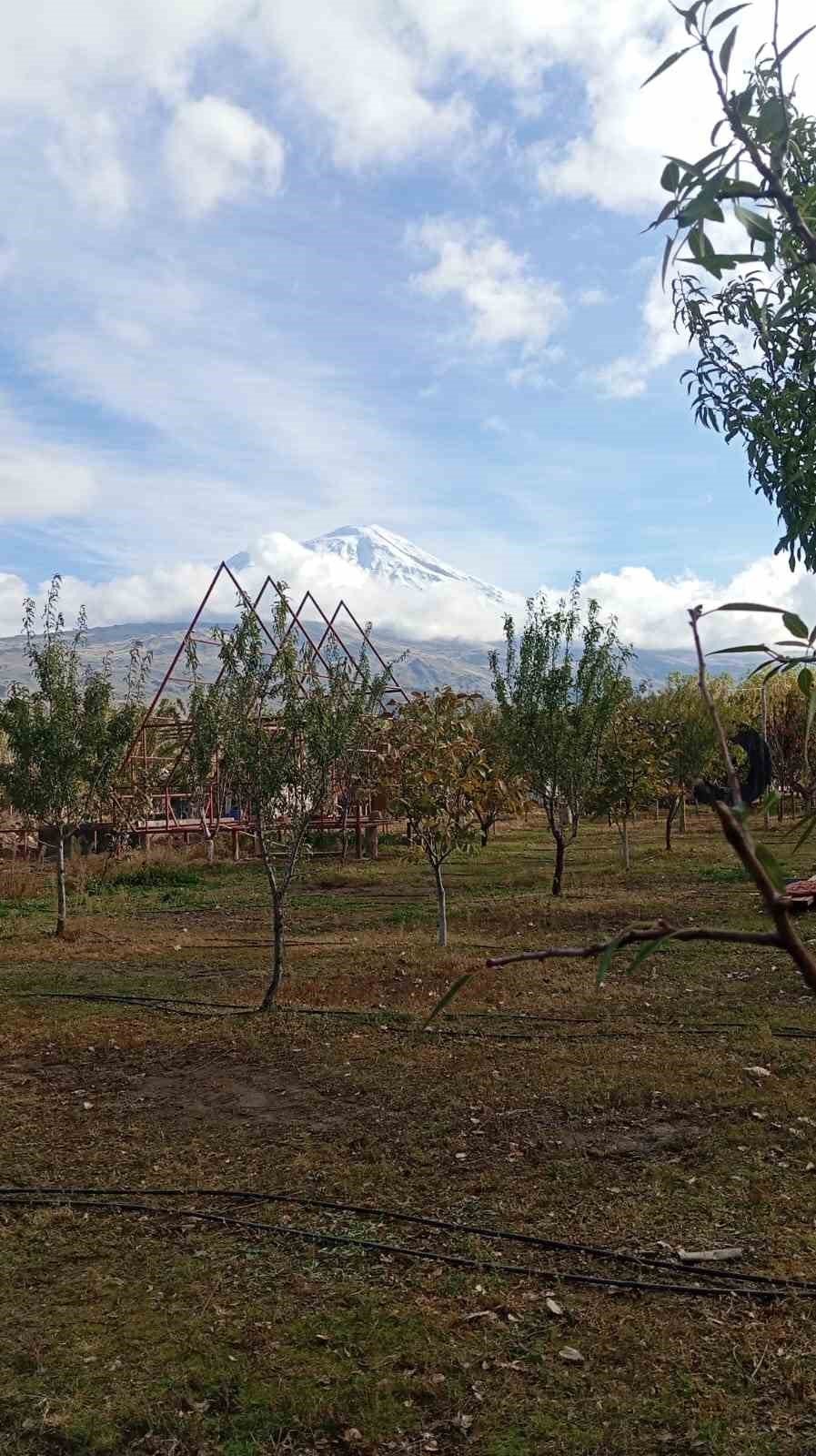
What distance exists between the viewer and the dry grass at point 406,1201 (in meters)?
4.46

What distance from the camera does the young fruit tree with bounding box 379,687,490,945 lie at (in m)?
14.9

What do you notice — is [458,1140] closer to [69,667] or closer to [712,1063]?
[712,1063]

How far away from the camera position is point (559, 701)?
20672 mm

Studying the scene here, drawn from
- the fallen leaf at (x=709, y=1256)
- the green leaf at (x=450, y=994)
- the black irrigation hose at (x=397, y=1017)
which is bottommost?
the fallen leaf at (x=709, y=1256)

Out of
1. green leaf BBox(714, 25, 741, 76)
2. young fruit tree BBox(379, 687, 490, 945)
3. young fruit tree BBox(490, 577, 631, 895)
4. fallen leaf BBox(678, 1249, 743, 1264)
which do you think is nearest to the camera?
green leaf BBox(714, 25, 741, 76)

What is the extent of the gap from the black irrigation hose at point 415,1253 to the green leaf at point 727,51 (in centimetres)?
567

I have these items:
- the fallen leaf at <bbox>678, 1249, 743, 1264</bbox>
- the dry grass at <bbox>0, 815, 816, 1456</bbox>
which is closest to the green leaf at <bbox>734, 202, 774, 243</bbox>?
the dry grass at <bbox>0, 815, 816, 1456</bbox>

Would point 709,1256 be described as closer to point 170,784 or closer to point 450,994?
point 450,994

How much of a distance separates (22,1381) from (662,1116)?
4.95 m

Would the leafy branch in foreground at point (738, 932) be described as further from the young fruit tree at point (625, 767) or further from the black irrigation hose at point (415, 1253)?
the young fruit tree at point (625, 767)

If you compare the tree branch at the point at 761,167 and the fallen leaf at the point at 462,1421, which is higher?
the tree branch at the point at 761,167

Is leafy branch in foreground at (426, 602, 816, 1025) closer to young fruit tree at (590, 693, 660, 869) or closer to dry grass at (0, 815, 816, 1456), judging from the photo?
dry grass at (0, 815, 816, 1456)

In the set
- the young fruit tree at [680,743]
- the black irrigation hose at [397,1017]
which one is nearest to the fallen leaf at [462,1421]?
the black irrigation hose at [397,1017]

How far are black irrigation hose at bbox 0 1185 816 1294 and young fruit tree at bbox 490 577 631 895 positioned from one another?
14.7 meters
